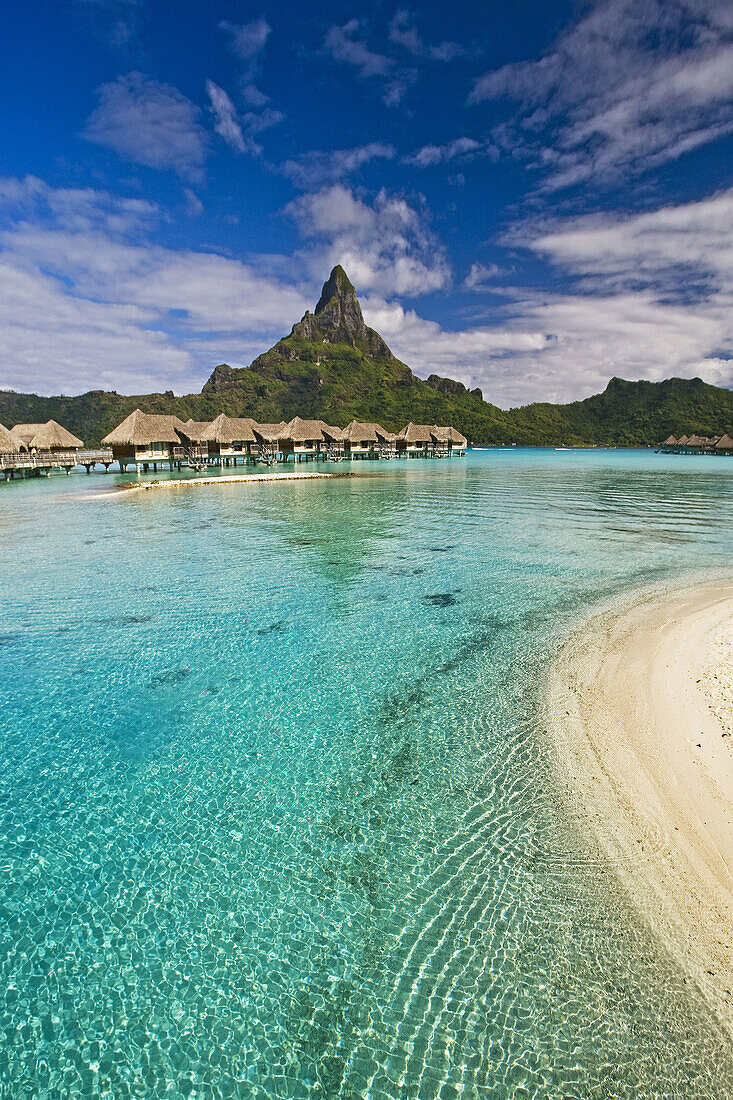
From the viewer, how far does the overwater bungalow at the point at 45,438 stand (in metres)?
43.4

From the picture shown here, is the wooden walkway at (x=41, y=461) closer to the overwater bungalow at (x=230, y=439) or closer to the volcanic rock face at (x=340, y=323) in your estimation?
the overwater bungalow at (x=230, y=439)

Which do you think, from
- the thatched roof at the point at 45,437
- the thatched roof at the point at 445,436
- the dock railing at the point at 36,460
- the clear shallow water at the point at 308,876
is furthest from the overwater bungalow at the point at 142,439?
the clear shallow water at the point at 308,876

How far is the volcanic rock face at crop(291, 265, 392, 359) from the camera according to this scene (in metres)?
149

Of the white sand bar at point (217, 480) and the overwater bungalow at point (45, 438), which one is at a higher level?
the overwater bungalow at point (45, 438)

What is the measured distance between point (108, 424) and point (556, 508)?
73.3 meters

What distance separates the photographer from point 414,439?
64.4 m

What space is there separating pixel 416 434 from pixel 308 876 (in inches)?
2503

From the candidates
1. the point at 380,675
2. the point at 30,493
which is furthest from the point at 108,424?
the point at 380,675

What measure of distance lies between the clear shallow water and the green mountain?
79172 mm

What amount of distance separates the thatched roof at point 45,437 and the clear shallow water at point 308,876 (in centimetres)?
4346

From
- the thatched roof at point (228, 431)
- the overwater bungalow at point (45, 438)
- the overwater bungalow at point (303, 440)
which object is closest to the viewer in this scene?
the overwater bungalow at point (45, 438)

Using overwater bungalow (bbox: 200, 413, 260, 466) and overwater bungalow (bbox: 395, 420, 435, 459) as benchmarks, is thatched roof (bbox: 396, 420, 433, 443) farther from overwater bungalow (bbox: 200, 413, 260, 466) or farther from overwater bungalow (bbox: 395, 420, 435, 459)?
overwater bungalow (bbox: 200, 413, 260, 466)

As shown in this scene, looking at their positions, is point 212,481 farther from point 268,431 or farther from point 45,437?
point 45,437

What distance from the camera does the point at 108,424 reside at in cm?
7425
